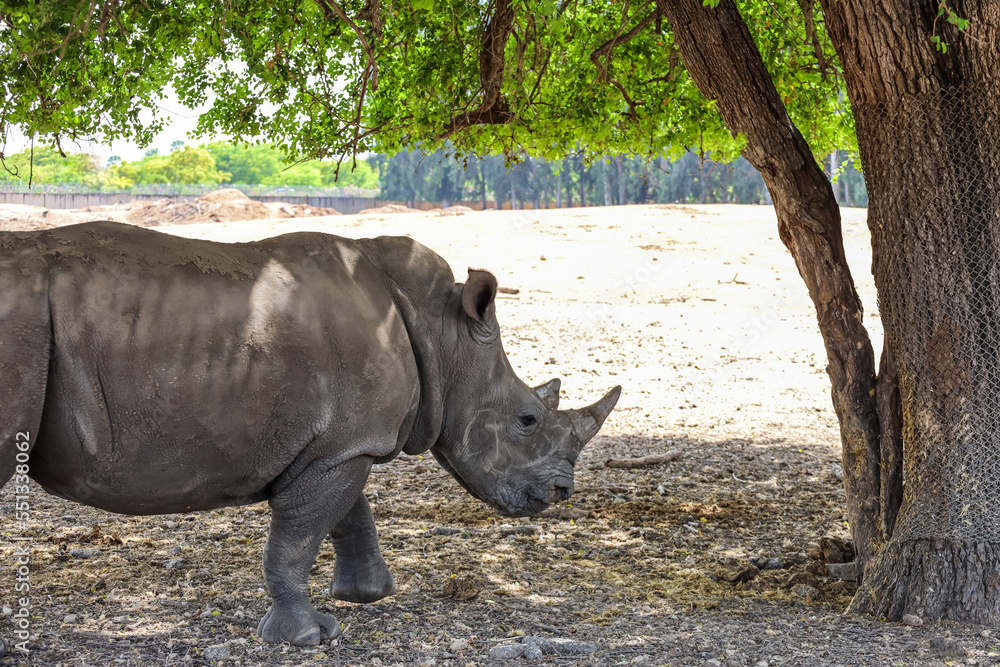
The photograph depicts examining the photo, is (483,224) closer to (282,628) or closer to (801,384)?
(801,384)

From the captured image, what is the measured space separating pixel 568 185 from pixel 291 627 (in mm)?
80314

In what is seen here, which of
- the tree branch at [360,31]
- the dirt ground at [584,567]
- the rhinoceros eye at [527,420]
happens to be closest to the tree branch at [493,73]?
the tree branch at [360,31]

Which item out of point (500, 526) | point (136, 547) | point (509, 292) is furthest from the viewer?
point (509, 292)

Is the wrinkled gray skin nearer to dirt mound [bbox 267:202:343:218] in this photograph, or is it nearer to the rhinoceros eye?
the rhinoceros eye

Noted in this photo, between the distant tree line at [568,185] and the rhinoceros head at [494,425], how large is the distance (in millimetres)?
64672

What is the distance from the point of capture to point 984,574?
5.01 m

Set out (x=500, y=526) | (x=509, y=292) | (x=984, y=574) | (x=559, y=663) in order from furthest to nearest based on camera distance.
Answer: (x=509, y=292) → (x=500, y=526) → (x=984, y=574) → (x=559, y=663)

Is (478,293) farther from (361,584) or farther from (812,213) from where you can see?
(812,213)

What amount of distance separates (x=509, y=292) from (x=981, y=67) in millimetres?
14700

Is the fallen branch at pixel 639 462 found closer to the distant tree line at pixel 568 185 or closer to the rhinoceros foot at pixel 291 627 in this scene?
the rhinoceros foot at pixel 291 627

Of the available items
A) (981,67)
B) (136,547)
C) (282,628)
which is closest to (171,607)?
(282,628)

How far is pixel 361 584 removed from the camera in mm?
5418

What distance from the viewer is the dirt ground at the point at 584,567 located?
15.5 feet

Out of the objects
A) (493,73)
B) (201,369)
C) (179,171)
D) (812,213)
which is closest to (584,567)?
(812,213)
